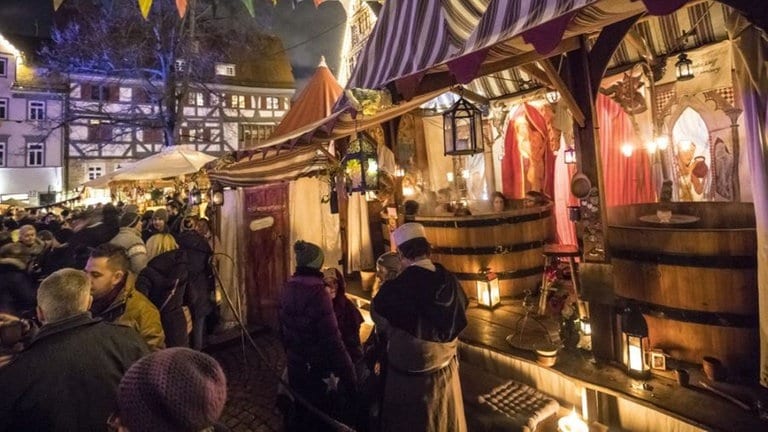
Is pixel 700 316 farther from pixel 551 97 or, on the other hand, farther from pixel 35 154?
pixel 35 154

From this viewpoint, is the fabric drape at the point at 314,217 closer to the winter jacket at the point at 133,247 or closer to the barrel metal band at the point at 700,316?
the winter jacket at the point at 133,247

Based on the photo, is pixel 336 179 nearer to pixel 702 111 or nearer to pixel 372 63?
pixel 372 63

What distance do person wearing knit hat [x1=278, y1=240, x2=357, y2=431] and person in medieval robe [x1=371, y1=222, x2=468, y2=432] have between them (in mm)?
935

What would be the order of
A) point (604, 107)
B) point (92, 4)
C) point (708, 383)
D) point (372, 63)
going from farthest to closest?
point (92, 4) < point (604, 107) < point (372, 63) < point (708, 383)

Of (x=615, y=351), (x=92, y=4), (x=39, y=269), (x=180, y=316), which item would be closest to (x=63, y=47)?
(x=92, y=4)

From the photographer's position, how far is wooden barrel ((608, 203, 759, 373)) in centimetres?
380

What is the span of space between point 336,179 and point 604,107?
655cm

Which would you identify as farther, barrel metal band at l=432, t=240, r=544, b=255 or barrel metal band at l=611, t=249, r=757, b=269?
barrel metal band at l=432, t=240, r=544, b=255

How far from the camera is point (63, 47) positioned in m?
17.8

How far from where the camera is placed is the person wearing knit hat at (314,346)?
4051 mm

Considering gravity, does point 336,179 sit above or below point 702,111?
below

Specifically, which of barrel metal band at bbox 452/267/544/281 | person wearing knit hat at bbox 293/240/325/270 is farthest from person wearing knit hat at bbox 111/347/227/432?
barrel metal band at bbox 452/267/544/281

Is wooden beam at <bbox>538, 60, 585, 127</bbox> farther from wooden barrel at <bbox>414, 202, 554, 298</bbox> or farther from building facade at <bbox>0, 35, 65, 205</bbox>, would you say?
building facade at <bbox>0, 35, 65, 205</bbox>

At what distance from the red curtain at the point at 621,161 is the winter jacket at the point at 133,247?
9106 mm
